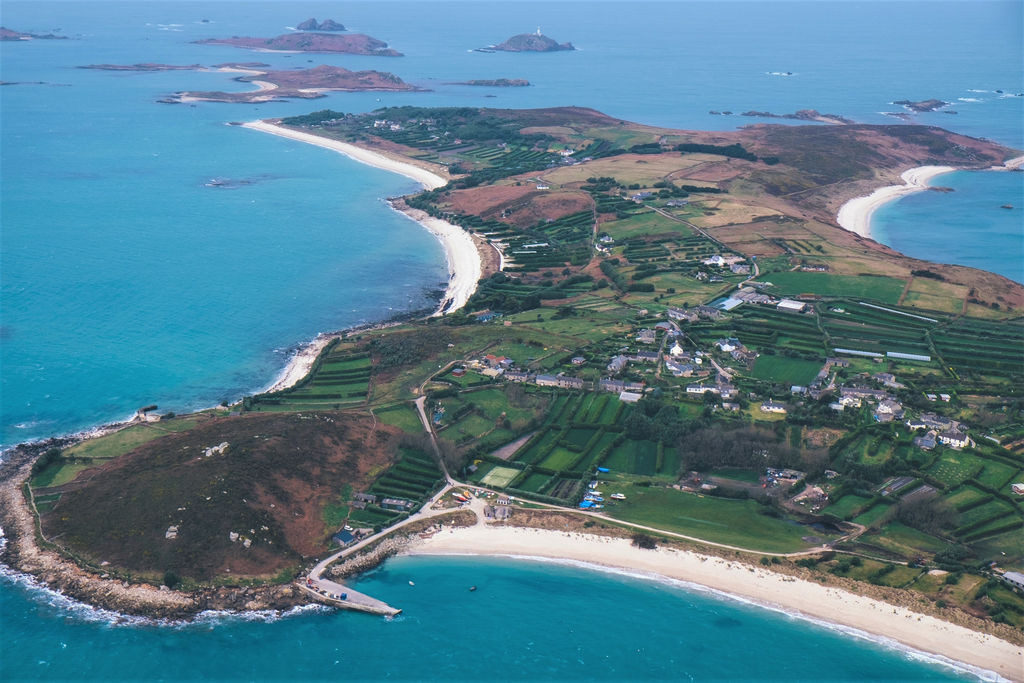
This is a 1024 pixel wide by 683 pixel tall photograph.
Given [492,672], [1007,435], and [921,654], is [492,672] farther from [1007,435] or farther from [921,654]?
[1007,435]

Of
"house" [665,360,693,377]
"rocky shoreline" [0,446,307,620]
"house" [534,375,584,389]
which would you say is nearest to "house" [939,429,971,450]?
"house" [665,360,693,377]

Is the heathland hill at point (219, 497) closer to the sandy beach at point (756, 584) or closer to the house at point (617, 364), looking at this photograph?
the sandy beach at point (756, 584)

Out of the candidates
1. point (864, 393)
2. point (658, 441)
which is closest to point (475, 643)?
point (658, 441)

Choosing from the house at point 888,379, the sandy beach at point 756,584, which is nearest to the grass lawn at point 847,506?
the sandy beach at point 756,584

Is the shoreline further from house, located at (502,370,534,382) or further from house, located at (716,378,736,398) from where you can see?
house, located at (502,370,534,382)

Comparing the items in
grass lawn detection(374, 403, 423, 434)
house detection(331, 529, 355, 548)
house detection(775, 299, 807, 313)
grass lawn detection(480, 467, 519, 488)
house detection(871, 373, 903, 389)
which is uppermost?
house detection(775, 299, 807, 313)

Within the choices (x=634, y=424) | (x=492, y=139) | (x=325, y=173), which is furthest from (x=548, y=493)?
(x=492, y=139)
